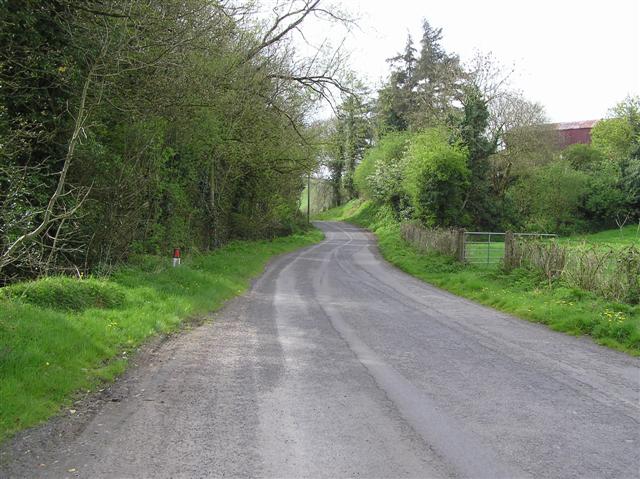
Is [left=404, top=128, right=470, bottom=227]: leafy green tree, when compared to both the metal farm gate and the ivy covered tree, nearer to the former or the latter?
the ivy covered tree

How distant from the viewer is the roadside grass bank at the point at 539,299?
9602mm

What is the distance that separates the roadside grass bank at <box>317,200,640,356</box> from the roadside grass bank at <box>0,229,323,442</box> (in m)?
7.27

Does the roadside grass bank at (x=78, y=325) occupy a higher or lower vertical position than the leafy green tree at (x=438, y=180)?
lower

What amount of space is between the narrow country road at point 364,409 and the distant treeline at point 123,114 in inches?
117

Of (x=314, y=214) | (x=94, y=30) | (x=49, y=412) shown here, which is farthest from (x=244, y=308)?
(x=314, y=214)

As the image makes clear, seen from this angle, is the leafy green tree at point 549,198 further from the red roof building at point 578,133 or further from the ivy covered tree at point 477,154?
the red roof building at point 578,133

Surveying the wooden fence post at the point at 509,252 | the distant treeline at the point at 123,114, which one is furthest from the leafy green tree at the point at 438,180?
the wooden fence post at the point at 509,252

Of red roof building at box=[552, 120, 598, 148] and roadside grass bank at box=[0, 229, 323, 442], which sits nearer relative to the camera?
roadside grass bank at box=[0, 229, 323, 442]

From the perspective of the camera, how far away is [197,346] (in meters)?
8.30

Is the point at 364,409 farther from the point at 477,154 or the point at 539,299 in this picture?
the point at 477,154

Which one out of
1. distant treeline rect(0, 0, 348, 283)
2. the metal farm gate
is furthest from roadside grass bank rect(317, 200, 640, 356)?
distant treeline rect(0, 0, 348, 283)

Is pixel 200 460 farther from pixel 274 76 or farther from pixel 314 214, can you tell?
pixel 314 214

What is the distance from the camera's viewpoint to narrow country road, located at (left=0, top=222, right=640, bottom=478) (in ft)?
13.6

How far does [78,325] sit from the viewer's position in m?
7.61
